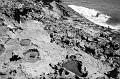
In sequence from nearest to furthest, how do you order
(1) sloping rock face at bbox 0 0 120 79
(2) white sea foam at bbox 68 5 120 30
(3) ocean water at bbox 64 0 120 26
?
1. (1) sloping rock face at bbox 0 0 120 79
2. (2) white sea foam at bbox 68 5 120 30
3. (3) ocean water at bbox 64 0 120 26

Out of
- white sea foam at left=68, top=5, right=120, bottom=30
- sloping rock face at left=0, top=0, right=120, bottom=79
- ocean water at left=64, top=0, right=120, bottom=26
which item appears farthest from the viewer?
ocean water at left=64, top=0, right=120, bottom=26

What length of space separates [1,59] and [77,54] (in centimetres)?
436

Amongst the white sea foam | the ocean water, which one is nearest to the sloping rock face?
the white sea foam

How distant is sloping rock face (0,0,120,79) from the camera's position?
8938mm

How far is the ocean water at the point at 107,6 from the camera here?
20.2 m

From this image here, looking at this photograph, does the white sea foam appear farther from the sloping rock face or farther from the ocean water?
the sloping rock face

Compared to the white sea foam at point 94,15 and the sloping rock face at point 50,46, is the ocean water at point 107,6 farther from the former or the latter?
the sloping rock face at point 50,46

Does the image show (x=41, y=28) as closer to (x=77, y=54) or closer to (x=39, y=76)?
(x=77, y=54)

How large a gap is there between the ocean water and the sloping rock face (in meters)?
7.67

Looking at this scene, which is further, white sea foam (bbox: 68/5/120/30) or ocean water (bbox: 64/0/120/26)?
ocean water (bbox: 64/0/120/26)

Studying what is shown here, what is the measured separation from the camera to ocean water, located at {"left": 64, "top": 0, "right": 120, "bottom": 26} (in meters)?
20.2

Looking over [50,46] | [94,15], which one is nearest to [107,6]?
[94,15]

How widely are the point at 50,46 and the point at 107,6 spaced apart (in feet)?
53.8

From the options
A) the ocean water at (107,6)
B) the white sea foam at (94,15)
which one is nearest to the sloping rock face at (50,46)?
the white sea foam at (94,15)
